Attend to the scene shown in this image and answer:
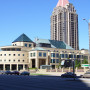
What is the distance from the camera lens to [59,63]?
115 m

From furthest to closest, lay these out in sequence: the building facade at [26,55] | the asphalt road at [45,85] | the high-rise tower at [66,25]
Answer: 1. the high-rise tower at [66,25]
2. the building facade at [26,55]
3. the asphalt road at [45,85]

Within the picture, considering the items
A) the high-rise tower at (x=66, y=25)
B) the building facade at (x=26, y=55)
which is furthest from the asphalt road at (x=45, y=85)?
the high-rise tower at (x=66, y=25)

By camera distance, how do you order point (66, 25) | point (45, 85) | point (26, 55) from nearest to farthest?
point (45, 85)
point (26, 55)
point (66, 25)

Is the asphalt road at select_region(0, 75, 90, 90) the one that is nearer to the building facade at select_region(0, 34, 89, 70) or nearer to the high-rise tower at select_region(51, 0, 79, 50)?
the building facade at select_region(0, 34, 89, 70)

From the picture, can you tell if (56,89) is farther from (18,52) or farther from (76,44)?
(76,44)

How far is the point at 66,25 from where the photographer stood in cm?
18662

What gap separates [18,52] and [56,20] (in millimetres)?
86358

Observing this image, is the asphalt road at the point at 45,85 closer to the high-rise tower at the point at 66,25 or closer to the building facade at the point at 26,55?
the building facade at the point at 26,55

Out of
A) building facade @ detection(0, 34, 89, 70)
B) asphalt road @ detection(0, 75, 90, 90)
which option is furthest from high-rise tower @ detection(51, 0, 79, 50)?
asphalt road @ detection(0, 75, 90, 90)

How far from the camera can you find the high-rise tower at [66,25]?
185375mm

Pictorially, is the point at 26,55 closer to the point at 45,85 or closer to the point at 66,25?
the point at 66,25

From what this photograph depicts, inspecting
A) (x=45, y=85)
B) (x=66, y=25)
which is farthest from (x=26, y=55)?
(x=45, y=85)

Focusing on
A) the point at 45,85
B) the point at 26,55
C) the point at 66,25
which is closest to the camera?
the point at 45,85

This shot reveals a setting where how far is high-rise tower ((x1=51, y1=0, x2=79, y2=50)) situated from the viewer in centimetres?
18538
